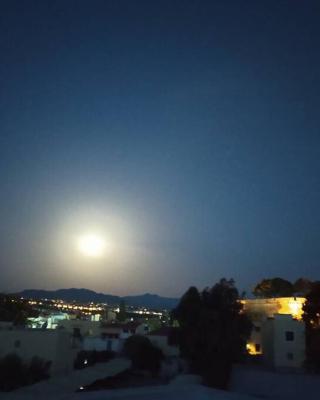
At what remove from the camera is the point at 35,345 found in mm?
26672

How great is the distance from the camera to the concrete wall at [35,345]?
2653 centimetres

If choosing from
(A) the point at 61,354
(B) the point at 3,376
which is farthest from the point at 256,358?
(B) the point at 3,376

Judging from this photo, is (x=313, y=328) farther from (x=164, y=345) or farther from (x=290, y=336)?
(x=164, y=345)

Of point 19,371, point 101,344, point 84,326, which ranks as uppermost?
point 84,326

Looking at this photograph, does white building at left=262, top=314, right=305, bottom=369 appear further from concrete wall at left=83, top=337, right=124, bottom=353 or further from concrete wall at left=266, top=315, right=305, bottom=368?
concrete wall at left=83, top=337, right=124, bottom=353

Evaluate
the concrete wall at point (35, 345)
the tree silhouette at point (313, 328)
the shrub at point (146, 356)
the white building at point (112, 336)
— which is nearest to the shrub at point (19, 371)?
the concrete wall at point (35, 345)

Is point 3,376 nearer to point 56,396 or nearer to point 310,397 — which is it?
point 56,396

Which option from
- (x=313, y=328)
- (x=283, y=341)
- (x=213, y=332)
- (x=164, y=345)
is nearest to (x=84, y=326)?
(x=164, y=345)

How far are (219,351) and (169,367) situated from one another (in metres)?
5.72

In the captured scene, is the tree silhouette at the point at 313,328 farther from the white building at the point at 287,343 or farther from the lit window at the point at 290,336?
the lit window at the point at 290,336

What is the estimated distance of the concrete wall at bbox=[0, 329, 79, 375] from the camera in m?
26.5

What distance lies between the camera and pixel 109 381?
99.6ft

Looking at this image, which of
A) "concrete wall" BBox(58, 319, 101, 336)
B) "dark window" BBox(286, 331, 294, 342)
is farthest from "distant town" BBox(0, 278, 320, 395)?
"concrete wall" BBox(58, 319, 101, 336)

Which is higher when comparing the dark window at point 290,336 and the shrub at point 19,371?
the dark window at point 290,336
